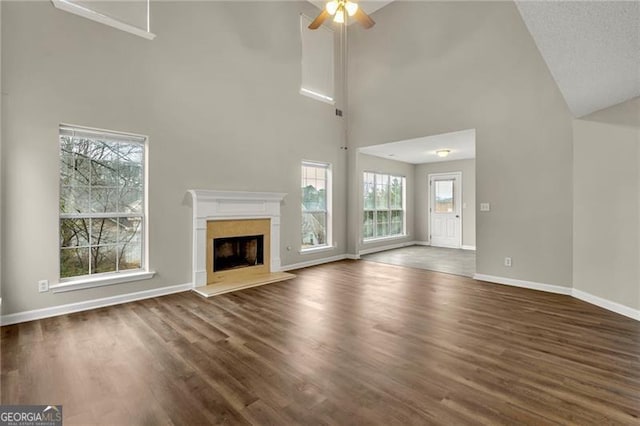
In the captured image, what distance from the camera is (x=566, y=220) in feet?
13.2

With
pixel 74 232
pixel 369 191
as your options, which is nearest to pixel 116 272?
pixel 74 232

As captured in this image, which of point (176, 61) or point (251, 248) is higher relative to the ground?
point (176, 61)

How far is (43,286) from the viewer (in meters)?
3.22

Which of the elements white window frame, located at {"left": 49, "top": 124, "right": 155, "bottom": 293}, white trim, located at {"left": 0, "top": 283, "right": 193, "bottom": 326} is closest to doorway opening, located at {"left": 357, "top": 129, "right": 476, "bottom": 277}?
white trim, located at {"left": 0, "top": 283, "right": 193, "bottom": 326}

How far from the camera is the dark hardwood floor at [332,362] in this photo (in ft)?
5.67

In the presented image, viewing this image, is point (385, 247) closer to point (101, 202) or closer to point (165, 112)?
point (165, 112)

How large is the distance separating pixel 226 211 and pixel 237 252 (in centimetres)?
82

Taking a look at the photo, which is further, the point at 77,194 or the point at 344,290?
the point at 344,290

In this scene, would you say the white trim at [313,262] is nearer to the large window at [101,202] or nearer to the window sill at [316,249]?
the window sill at [316,249]

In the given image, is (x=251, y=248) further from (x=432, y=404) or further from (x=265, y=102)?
(x=432, y=404)

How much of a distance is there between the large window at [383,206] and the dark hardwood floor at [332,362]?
4037mm

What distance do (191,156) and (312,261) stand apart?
10.1ft

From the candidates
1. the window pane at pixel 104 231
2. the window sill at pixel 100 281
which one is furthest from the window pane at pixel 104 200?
the window sill at pixel 100 281

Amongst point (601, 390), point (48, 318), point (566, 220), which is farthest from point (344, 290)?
point (48, 318)
